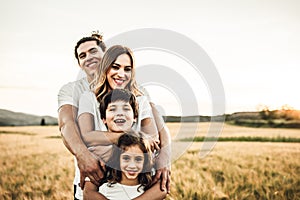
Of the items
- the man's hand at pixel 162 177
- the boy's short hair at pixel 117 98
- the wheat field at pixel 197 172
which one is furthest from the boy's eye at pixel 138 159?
the wheat field at pixel 197 172

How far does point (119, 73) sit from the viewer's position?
7.09 ft

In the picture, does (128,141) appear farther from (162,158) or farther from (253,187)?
(253,187)

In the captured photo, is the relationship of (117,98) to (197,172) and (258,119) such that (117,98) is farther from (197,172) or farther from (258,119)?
(258,119)

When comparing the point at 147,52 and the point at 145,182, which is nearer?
the point at 145,182

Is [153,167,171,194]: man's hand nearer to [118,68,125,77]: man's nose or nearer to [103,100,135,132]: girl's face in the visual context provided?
[103,100,135,132]: girl's face

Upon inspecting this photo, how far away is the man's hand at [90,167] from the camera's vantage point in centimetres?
209

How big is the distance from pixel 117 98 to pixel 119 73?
0.44 ft

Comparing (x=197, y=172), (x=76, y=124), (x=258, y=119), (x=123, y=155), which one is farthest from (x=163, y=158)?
(x=258, y=119)

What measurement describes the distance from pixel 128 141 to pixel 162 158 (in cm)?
19

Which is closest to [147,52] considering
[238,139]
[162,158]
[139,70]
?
[139,70]

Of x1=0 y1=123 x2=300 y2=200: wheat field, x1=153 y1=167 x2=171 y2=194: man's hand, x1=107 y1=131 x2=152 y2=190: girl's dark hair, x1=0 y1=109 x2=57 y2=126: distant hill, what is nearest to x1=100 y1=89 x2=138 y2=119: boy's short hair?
x1=107 y1=131 x2=152 y2=190: girl's dark hair

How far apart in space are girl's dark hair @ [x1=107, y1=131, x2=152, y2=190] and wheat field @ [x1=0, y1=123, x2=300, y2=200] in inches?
22.4

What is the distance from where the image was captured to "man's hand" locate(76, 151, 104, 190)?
6.84 feet

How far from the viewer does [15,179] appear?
3.46m
